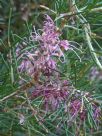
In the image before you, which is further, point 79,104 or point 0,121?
point 0,121

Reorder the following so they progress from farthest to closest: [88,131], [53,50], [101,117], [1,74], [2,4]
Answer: [2,4] < [88,131] < [1,74] < [101,117] < [53,50]

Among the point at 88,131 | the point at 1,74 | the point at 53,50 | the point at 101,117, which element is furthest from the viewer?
the point at 88,131

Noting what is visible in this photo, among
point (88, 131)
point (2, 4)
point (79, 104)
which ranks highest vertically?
point (2, 4)

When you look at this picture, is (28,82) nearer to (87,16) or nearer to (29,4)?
(87,16)

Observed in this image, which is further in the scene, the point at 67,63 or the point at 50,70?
the point at 67,63

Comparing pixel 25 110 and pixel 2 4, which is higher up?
pixel 2 4

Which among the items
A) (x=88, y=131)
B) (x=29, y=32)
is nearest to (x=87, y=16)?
(x=29, y=32)
